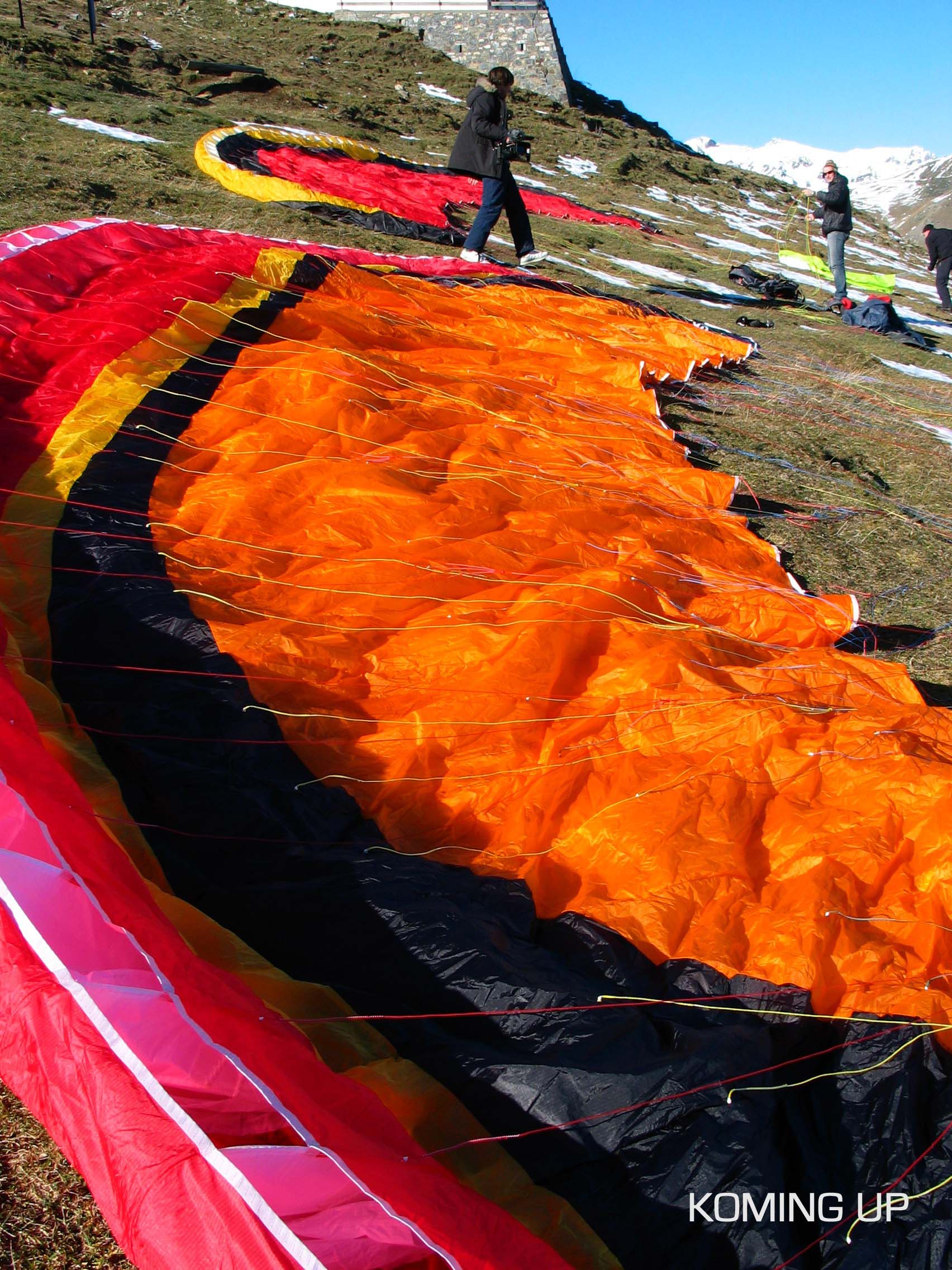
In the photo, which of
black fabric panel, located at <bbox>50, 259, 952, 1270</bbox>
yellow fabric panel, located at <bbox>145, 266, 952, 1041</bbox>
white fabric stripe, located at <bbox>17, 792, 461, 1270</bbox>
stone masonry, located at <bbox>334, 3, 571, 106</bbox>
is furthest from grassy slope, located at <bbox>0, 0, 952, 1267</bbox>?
stone masonry, located at <bbox>334, 3, 571, 106</bbox>

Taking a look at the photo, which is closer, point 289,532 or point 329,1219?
point 329,1219

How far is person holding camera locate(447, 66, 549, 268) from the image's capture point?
20.1 feet

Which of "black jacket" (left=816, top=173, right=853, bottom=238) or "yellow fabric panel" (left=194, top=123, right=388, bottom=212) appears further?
"black jacket" (left=816, top=173, right=853, bottom=238)

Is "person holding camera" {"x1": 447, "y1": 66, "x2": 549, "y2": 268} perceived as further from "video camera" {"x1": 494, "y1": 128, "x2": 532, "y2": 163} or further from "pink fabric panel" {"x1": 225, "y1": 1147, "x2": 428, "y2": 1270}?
"pink fabric panel" {"x1": 225, "y1": 1147, "x2": 428, "y2": 1270}

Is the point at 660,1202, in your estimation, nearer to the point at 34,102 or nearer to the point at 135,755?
the point at 135,755

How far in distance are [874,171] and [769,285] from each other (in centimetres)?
Answer: 17104

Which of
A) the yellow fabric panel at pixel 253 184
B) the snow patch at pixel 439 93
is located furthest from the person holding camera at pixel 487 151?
the snow patch at pixel 439 93

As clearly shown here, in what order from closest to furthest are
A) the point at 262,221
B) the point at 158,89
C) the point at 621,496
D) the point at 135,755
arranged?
the point at 135,755, the point at 621,496, the point at 262,221, the point at 158,89

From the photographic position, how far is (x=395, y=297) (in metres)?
4.42

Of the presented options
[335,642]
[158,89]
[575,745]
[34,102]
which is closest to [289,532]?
[335,642]

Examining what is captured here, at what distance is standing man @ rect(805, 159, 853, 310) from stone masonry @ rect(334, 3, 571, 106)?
14.9m

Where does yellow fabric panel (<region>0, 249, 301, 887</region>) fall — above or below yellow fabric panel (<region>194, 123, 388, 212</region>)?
below

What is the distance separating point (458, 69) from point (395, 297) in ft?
63.1

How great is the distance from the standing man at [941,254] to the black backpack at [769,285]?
2.62 meters
